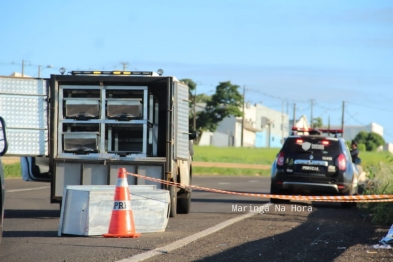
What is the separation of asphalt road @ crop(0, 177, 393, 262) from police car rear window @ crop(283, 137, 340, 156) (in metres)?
2.11

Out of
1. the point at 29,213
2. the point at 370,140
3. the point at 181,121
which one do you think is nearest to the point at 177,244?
the point at 181,121

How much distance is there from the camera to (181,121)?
1542 cm

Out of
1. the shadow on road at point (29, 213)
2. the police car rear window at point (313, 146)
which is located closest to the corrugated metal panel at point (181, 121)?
the shadow on road at point (29, 213)

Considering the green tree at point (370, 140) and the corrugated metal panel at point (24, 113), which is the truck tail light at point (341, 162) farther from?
the green tree at point (370, 140)

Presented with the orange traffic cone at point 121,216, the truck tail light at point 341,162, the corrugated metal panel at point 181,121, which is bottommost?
the orange traffic cone at point 121,216

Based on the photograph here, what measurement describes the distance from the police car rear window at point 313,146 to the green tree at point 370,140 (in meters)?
111

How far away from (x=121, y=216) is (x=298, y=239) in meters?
2.49

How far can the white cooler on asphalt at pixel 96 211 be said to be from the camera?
11547mm

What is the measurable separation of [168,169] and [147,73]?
1.96 m

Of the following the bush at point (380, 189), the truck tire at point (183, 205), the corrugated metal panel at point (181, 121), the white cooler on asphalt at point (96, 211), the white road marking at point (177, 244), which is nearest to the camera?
the white road marking at point (177, 244)

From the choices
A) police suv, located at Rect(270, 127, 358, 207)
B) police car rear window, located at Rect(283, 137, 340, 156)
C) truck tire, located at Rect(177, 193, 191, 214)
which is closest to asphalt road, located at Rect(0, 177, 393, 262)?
truck tire, located at Rect(177, 193, 191, 214)

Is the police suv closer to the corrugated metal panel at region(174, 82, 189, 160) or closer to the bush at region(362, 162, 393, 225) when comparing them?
the bush at region(362, 162, 393, 225)

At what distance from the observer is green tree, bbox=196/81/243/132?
105 m

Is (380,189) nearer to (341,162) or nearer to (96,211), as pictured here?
(341,162)
